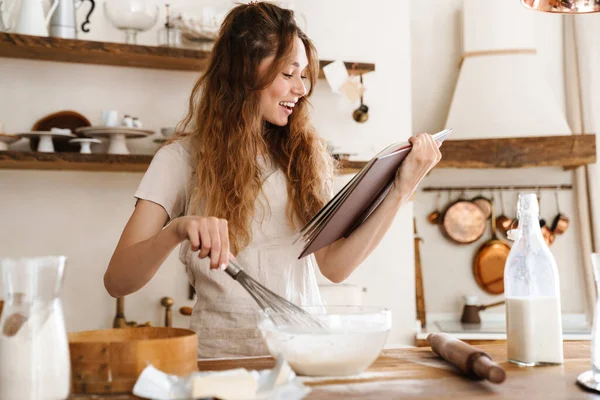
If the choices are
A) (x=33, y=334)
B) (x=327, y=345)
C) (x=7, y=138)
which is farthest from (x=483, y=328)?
(x=33, y=334)

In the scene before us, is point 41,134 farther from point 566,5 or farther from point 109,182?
point 566,5

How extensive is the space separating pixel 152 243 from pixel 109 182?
1.36 metres

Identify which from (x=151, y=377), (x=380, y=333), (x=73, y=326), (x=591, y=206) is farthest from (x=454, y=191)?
(x=151, y=377)

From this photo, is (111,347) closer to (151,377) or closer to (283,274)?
(151,377)

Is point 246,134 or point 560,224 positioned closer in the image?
point 246,134

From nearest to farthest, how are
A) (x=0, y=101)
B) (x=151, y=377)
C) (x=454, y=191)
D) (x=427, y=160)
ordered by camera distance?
1. (x=151, y=377)
2. (x=427, y=160)
3. (x=0, y=101)
4. (x=454, y=191)

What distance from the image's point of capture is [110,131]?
97.0 inches

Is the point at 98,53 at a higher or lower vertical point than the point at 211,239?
higher

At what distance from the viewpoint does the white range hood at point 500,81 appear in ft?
10.8

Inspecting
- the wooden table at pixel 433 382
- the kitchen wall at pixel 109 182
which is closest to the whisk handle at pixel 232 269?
the wooden table at pixel 433 382

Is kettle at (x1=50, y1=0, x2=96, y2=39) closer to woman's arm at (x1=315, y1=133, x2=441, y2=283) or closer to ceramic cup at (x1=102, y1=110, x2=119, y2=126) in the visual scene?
ceramic cup at (x1=102, y1=110, x2=119, y2=126)

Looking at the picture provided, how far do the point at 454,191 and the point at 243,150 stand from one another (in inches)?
80.1

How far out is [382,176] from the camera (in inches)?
53.3

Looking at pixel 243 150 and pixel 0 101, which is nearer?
pixel 243 150
